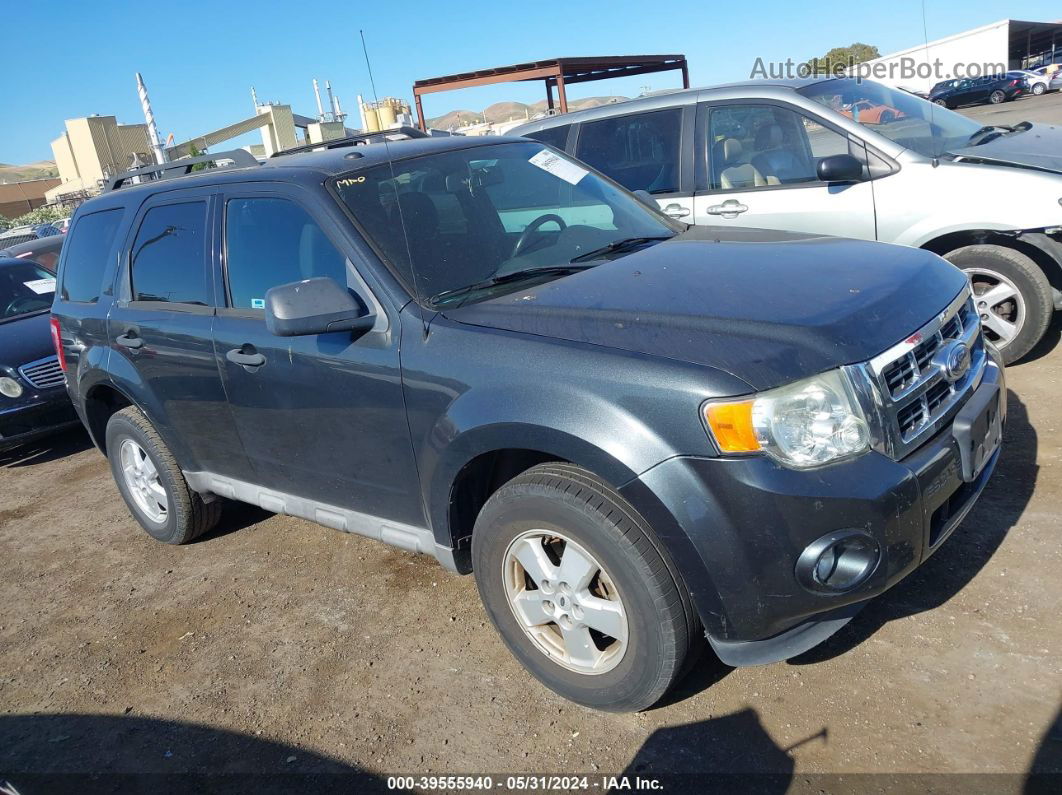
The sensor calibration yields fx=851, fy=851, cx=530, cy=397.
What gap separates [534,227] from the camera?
140 inches

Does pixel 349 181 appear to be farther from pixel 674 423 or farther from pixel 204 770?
pixel 204 770

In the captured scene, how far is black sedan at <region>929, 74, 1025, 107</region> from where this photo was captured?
33.8 metres

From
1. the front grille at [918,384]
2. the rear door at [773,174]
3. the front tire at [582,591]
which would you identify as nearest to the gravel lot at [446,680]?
the front tire at [582,591]

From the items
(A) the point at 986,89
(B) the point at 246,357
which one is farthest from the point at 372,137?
(A) the point at 986,89

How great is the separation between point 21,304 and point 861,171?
288 inches

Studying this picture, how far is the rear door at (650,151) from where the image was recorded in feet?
19.4

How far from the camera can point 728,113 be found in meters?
5.73

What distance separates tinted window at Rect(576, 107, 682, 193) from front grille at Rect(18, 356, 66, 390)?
4.52 metres

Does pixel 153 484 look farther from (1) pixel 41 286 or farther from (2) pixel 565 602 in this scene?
(1) pixel 41 286

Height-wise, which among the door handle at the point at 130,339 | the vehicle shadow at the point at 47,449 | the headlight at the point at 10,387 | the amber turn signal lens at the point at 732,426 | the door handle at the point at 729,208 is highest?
the door handle at the point at 130,339

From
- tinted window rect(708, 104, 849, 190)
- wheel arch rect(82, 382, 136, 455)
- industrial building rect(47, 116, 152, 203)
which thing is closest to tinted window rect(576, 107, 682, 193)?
tinted window rect(708, 104, 849, 190)

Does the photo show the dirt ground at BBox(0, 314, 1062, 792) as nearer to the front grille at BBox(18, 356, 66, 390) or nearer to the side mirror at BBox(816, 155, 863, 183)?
the side mirror at BBox(816, 155, 863, 183)

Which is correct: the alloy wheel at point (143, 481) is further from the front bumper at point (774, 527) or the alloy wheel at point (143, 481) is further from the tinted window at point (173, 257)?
the front bumper at point (774, 527)

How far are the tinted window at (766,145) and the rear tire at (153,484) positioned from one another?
3.85 meters
